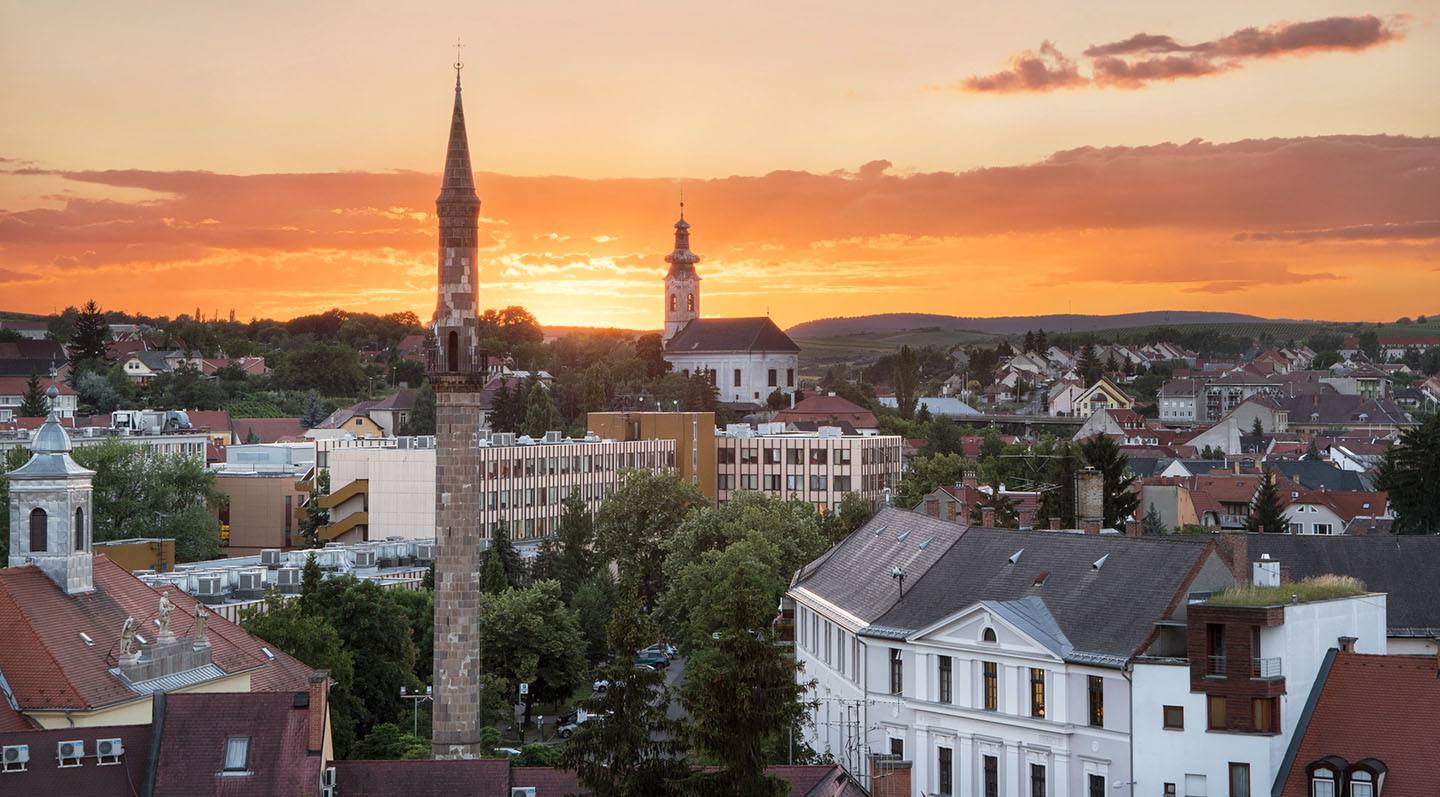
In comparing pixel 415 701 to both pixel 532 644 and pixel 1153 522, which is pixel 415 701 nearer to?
pixel 532 644

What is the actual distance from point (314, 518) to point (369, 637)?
51.7 metres

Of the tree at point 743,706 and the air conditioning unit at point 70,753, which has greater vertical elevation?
the tree at point 743,706

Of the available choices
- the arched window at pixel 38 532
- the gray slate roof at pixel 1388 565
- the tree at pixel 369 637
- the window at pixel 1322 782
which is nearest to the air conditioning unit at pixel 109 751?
the arched window at pixel 38 532

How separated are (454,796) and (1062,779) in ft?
56.1

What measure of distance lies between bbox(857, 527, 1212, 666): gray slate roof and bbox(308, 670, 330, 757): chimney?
1898 centimetres

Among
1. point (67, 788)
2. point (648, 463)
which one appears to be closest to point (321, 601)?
point (67, 788)

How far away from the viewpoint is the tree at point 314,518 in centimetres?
11131

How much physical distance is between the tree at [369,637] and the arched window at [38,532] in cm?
1215

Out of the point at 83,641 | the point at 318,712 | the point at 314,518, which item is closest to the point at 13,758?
the point at 318,712

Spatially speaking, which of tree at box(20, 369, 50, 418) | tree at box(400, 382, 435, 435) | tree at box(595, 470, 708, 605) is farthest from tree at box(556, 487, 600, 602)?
tree at box(20, 369, 50, 418)

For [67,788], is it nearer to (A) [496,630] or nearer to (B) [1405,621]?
(A) [496,630]

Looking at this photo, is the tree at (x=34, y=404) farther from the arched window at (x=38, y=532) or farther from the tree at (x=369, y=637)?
the arched window at (x=38, y=532)

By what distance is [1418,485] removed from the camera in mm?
101625

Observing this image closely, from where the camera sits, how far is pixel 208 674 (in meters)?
48.0
